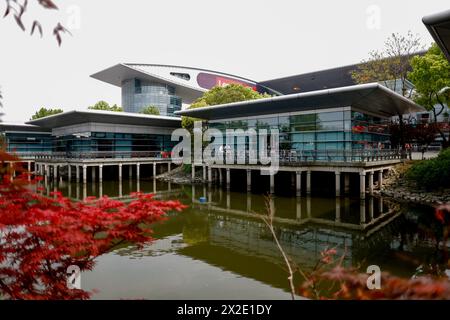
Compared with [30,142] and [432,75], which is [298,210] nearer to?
[432,75]

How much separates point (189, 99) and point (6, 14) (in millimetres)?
78923

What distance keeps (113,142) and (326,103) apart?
21.0 metres

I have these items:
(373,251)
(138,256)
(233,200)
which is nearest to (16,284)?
(138,256)

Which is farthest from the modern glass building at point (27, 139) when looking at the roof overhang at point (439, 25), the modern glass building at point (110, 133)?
the roof overhang at point (439, 25)

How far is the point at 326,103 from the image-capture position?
19.8 metres

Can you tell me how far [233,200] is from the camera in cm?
1777

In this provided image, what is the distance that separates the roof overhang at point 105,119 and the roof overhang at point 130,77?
28710 mm

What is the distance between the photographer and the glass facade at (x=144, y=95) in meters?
65.1

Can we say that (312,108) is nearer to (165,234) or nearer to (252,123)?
(252,123)

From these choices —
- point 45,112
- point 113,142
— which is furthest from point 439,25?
point 45,112

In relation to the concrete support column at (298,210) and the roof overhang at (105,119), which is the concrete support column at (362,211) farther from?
the roof overhang at (105,119)

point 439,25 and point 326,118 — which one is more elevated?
point 439,25

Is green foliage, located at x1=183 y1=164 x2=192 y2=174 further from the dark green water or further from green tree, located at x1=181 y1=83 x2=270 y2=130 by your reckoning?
the dark green water

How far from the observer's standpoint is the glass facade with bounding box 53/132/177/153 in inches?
1189
